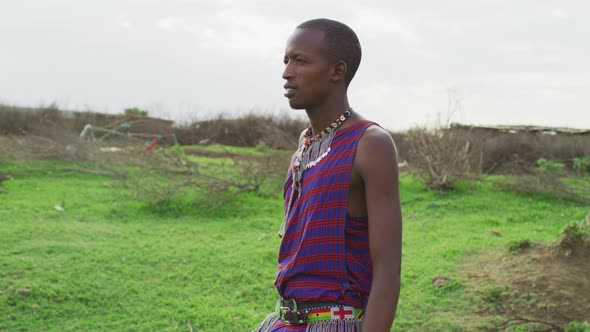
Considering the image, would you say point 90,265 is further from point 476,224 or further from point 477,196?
point 477,196

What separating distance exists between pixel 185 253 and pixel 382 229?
5.02 m

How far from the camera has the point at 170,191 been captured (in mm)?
8688

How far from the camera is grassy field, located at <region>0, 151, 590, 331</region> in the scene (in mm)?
4770

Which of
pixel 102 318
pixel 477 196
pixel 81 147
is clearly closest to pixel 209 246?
pixel 102 318

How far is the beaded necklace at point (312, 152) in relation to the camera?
1.80m

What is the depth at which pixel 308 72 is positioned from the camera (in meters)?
1.77

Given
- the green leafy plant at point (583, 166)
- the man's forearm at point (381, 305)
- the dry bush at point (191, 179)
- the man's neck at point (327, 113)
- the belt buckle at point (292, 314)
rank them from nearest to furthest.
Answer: the man's forearm at point (381, 305)
the belt buckle at point (292, 314)
the man's neck at point (327, 113)
the dry bush at point (191, 179)
the green leafy plant at point (583, 166)

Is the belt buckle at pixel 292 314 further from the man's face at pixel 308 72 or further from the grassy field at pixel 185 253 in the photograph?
the grassy field at pixel 185 253

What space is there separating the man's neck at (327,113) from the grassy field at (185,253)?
3112 millimetres

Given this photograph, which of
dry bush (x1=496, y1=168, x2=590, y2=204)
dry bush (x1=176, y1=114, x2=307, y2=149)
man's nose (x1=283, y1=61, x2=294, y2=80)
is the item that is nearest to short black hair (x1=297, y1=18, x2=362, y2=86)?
man's nose (x1=283, y1=61, x2=294, y2=80)

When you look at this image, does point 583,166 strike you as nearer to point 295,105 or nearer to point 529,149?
point 529,149

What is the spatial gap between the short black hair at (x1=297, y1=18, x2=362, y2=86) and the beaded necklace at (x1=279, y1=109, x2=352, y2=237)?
14 centimetres

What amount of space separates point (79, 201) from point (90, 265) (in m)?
3.28

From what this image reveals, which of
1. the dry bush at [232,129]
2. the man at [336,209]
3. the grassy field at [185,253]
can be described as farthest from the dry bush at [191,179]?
the man at [336,209]
